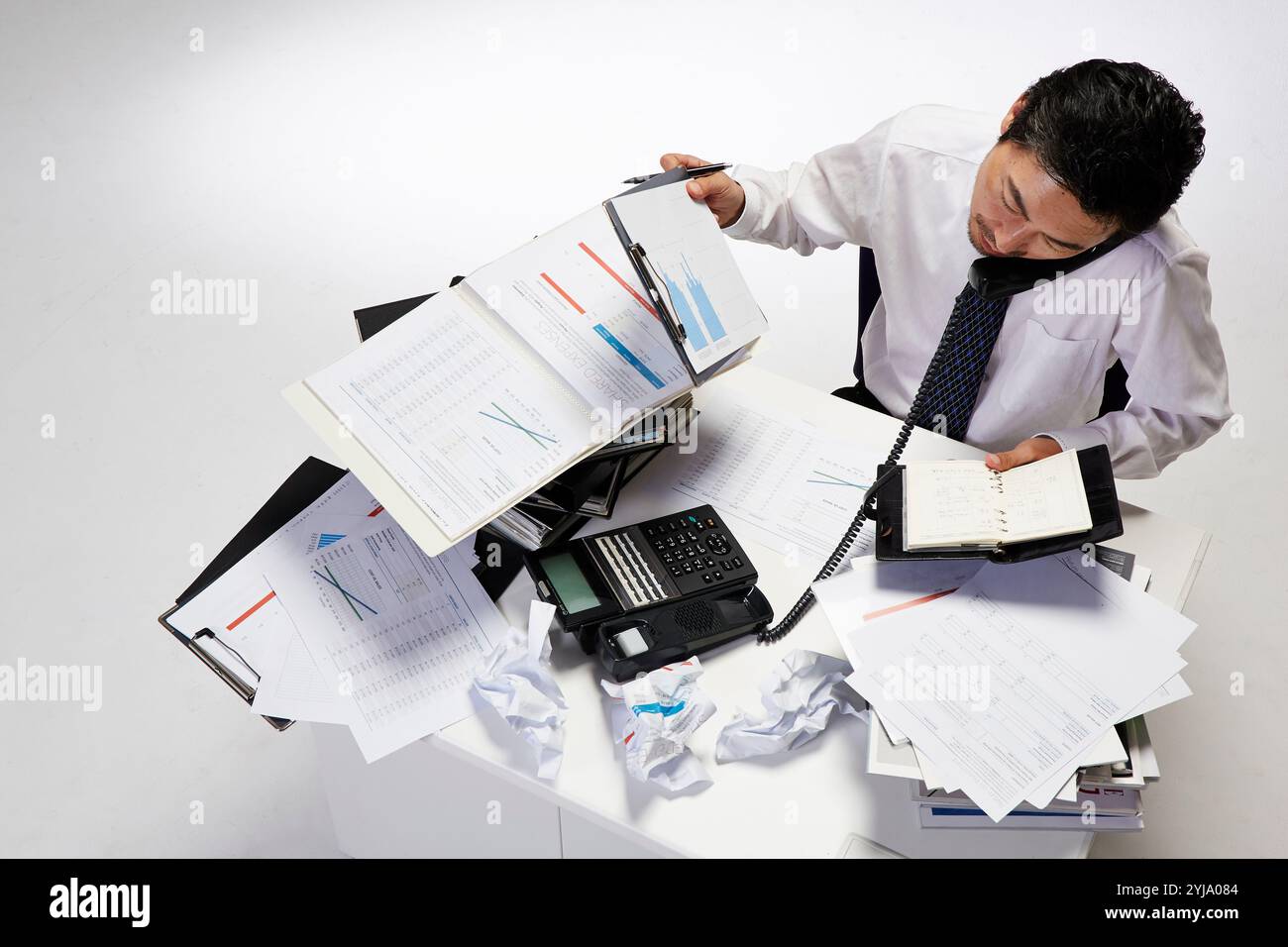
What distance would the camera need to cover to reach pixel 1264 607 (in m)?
2.45

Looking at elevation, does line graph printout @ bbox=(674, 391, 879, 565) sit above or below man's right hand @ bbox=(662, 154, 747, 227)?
below

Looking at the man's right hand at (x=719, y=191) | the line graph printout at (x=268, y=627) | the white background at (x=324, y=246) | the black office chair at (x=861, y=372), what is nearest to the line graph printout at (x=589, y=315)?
the man's right hand at (x=719, y=191)

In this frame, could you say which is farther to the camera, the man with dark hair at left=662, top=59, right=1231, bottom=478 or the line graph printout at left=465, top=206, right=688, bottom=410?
the line graph printout at left=465, top=206, right=688, bottom=410

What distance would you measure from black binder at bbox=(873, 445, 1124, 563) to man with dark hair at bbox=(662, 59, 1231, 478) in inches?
4.7

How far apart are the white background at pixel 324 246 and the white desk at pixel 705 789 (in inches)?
20.8

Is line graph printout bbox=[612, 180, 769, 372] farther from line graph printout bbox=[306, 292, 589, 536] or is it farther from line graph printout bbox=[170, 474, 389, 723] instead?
line graph printout bbox=[170, 474, 389, 723]

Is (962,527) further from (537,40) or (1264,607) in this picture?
(537,40)

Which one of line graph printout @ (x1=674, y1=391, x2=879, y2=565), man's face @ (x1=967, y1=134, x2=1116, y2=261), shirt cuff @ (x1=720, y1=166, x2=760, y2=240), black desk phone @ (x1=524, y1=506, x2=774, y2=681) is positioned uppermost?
man's face @ (x1=967, y1=134, x2=1116, y2=261)

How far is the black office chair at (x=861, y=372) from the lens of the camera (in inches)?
74.0

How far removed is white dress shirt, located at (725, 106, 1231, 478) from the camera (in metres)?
1.66

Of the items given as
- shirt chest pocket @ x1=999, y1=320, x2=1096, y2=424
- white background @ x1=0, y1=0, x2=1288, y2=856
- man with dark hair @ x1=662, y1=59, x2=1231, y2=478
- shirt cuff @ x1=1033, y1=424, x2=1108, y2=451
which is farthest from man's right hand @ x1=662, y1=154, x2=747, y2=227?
white background @ x1=0, y1=0, x2=1288, y2=856

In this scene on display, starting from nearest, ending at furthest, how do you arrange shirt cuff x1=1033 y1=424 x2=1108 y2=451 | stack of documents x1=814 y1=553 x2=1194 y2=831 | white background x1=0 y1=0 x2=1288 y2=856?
stack of documents x1=814 y1=553 x2=1194 y2=831
shirt cuff x1=1033 y1=424 x2=1108 y2=451
white background x1=0 y1=0 x2=1288 y2=856
